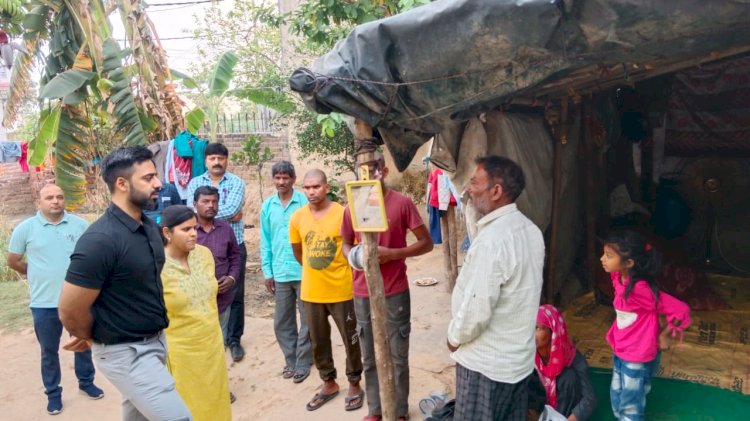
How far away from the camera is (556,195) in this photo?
4.89m

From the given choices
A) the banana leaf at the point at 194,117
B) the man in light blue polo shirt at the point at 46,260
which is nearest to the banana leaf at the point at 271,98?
the banana leaf at the point at 194,117

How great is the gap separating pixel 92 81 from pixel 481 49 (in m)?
5.84

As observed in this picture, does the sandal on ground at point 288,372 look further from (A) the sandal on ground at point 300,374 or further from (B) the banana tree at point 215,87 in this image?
(B) the banana tree at point 215,87

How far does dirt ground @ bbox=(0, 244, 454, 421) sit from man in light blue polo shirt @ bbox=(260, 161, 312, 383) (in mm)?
272

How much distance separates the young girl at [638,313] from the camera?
3381 mm

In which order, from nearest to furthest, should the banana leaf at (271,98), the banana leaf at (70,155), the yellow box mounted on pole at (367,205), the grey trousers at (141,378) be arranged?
the grey trousers at (141,378) < the yellow box mounted on pole at (367,205) < the banana leaf at (70,155) < the banana leaf at (271,98)

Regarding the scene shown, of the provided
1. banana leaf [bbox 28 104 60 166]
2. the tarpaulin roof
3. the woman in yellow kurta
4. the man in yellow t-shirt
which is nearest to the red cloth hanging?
banana leaf [bbox 28 104 60 166]

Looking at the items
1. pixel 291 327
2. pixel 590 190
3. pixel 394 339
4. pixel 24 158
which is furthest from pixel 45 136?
pixel 24 158

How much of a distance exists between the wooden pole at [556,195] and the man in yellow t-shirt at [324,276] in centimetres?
196

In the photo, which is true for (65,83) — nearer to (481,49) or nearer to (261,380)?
(261,380)

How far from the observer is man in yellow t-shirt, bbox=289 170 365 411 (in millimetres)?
4055

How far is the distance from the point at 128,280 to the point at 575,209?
4.37 metres

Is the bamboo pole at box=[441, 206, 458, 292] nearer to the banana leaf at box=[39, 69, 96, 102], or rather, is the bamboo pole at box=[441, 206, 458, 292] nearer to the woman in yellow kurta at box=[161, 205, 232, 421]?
the woman in yellow kurta at box=[161, 205, 232, 421]

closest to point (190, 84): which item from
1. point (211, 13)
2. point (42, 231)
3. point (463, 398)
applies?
point (42, 231)
